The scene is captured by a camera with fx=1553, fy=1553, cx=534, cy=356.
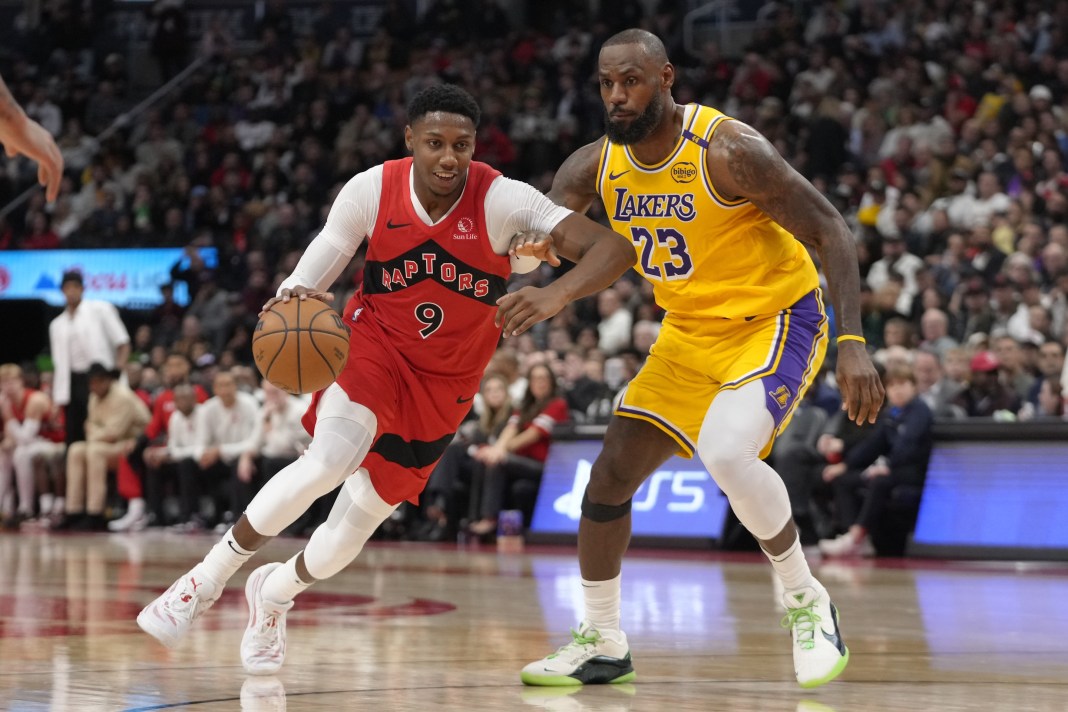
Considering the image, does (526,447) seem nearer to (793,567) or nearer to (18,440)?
(18,440)

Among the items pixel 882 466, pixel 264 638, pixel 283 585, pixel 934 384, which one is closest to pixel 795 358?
pixel 283 585

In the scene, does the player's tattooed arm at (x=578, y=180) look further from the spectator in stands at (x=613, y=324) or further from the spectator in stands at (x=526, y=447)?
the spectator in stands at (x=613, y=324)

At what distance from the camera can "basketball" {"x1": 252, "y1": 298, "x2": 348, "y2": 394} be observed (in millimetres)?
4949

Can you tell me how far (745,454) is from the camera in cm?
499

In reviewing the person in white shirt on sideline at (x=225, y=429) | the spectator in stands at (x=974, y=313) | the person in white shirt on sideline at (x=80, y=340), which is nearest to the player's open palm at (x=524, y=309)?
the spectator in stands at (x=974, y=313)

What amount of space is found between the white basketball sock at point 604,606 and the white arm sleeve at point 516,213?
1.11 meters

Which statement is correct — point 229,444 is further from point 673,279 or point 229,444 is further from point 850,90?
point 673,279

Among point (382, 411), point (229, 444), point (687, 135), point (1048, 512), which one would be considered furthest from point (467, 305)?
point (229, 444)

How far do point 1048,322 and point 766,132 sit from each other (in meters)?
5.38

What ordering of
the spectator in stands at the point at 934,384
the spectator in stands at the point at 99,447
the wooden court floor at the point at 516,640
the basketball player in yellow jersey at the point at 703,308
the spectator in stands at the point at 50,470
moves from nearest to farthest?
the wooden court floor at the point at 516,640 → the basketball player in yellow jersey at the point at 703,308 → the spectator in stands at the point at 934,384 → the spectator in stands at the point at 99,447 → the spectator in stands at the point at 50,470

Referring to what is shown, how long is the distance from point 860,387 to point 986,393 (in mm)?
7039

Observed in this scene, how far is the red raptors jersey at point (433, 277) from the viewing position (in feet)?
17.7

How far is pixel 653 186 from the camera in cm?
532

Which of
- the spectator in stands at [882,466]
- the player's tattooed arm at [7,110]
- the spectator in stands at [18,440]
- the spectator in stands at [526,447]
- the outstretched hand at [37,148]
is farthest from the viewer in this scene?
the spectator in stands at [18,440]
